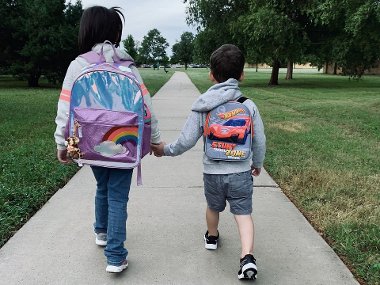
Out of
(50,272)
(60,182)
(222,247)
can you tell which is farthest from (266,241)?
(60,182)

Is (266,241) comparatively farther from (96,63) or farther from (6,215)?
(6,215)

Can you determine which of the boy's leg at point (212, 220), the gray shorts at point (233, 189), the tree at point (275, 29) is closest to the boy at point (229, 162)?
the gray shorts at point (233, 189)

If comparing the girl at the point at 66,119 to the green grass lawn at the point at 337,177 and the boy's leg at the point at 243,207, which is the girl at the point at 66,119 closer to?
the boy's leg at the point at 243,207

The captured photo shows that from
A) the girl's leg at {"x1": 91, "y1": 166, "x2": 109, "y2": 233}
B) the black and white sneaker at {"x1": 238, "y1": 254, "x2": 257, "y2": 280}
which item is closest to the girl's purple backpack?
the girl's leg at {"x1": 91, "y1": 166, "x2": 109, "y2": 233}

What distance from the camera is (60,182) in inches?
197

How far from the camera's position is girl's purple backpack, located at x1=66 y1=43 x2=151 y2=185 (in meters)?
2.59

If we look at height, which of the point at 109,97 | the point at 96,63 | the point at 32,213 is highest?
the point at 96,63

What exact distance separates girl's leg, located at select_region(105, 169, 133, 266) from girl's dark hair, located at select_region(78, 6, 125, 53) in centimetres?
81

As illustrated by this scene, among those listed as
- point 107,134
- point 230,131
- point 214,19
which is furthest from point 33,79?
point 230,131

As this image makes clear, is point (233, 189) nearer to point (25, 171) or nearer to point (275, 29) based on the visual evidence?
point (25, 171)

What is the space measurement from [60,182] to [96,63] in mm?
2663

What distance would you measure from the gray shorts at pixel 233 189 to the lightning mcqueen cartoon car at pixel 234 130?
0.24 metres

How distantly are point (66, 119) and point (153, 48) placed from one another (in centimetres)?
12494

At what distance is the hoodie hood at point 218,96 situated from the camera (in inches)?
110
